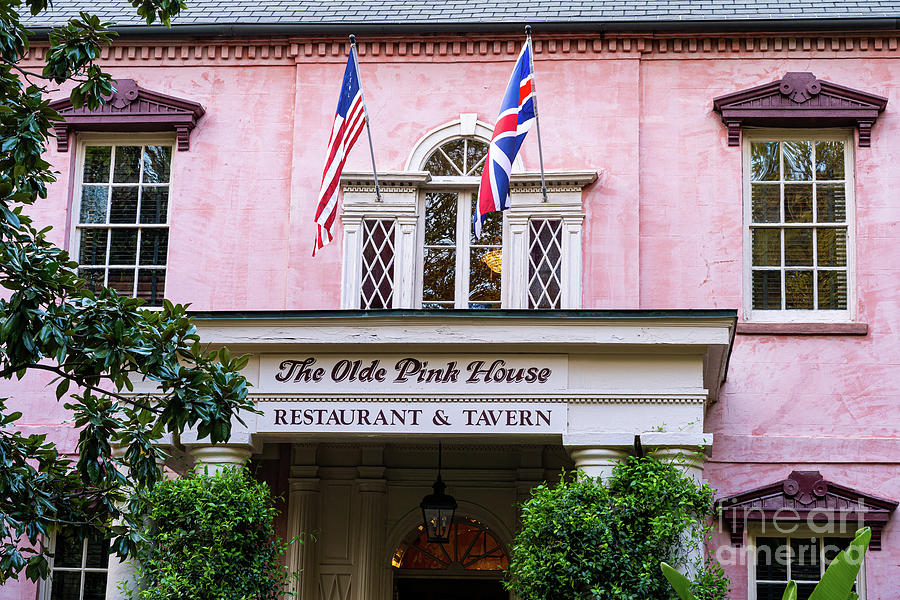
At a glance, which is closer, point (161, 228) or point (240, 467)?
point (240, 467)

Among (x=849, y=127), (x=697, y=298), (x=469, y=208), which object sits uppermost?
(x=849, y=127)

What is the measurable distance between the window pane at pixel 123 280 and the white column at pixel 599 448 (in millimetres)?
6023

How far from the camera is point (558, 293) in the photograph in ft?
46.0

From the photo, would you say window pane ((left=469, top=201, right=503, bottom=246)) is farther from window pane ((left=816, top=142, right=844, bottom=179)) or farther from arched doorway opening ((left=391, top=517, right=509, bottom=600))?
window pane ((left=816, top=142, right=844, bottom=179))

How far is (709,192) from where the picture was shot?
46.8 ft

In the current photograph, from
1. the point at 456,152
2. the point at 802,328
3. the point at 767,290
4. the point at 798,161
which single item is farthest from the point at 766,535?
the point at 456,152

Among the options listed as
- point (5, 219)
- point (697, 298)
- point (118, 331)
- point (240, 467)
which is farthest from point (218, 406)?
point (697, 298)

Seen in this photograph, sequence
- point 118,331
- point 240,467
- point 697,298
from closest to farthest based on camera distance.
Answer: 1. point 118,331
2. point 240,467
3. point 697,298

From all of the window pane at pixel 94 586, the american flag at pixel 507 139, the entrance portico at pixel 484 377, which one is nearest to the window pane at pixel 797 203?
the entrance portico at pixel 484 377

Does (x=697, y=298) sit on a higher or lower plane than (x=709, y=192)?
lower

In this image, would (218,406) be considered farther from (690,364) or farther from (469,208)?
(469,208)

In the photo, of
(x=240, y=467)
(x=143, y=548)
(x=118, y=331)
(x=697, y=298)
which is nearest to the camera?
(x=118, y=331)

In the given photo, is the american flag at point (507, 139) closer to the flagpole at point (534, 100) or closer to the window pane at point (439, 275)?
the flagpole at point (534, 100)

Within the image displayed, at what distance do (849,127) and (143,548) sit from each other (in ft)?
29.1
